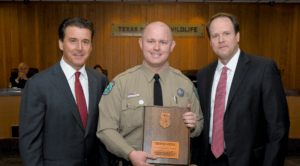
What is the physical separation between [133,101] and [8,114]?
3165 millimetres

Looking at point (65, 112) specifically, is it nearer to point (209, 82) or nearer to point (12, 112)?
point (209, 82)

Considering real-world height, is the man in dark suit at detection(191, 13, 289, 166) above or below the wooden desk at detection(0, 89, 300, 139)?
above

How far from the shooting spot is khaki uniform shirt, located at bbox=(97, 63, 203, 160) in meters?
1.42

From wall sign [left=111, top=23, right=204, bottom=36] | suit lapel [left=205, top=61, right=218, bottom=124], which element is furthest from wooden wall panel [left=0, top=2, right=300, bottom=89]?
suit lapel [left=205, top=61, right=218, bottom=124]

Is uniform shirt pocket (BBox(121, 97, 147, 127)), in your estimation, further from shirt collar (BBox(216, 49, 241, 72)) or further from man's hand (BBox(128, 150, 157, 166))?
shirt collar (BBox(216, 49, 241, 72))

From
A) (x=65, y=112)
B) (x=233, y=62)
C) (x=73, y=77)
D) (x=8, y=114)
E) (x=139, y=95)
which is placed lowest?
(x=8, y=114)

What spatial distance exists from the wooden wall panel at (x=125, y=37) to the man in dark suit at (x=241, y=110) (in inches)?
238

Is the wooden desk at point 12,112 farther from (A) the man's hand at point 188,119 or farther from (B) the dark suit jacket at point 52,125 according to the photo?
(A) the man's hand at point 188,119

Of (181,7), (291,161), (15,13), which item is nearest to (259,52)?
(181,7)

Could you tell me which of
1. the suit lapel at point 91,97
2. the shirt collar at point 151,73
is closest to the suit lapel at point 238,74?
the shirt collar at point 151,73

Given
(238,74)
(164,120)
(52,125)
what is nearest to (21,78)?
(52,125)

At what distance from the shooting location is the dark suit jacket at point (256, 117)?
1.45 metres

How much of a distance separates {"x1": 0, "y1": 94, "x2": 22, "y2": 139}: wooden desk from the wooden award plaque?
3275 mm

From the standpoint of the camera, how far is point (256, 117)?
59.5 inches
